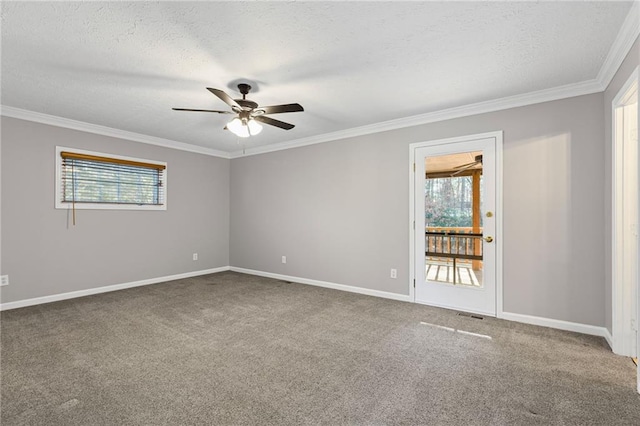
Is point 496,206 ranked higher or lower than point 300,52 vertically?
lower

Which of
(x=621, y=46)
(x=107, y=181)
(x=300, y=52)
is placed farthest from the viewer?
(x=107, y=181)

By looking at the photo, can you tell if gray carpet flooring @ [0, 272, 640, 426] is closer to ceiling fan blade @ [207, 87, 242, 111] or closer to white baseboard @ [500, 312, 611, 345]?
white baseboard @ [500, 312, 611, 345]

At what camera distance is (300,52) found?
2.35m

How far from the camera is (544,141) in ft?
10.2

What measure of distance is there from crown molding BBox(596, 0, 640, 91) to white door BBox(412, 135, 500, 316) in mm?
993

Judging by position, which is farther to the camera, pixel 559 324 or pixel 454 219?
pixel 454 219

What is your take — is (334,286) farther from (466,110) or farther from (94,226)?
(94,226)

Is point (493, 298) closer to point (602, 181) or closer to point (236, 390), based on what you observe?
point (602, 181)

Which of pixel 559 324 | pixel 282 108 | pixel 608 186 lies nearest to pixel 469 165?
pixel 608 186

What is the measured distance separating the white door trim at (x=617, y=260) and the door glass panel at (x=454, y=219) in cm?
113

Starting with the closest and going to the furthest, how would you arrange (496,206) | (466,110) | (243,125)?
(243,125)
(496,206)
(466,110)

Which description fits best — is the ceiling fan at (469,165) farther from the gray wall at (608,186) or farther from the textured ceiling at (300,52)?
the gray wall at (608,186)

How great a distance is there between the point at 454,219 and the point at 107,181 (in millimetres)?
5000

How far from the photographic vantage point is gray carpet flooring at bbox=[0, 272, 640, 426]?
1.76 meters
